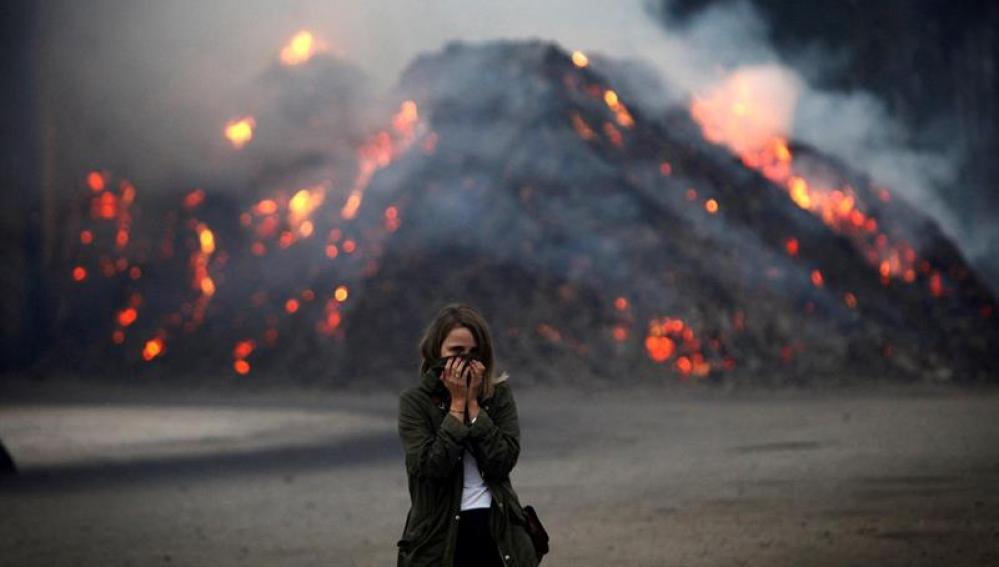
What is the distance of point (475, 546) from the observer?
5281 mm

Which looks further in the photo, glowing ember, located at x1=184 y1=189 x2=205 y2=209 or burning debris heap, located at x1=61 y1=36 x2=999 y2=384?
glowing ember, located at x1=184 y1=189 x2=205 y2=209

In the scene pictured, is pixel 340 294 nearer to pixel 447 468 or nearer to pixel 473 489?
pixel 473 489

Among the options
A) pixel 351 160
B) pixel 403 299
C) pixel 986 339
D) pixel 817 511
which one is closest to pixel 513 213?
pixel 403 299

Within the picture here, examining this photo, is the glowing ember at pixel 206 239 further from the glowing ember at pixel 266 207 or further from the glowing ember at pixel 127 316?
the glowing ember at pixel 127 316

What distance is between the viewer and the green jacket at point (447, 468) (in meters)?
5.20

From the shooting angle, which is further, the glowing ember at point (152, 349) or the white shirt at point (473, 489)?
the glowing ember at point (152, 349)

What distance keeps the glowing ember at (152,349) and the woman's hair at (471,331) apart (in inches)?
1923

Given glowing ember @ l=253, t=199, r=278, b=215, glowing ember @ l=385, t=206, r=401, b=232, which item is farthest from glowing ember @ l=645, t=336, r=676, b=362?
glowing ember @ l=253, t=199, r=278, b=215

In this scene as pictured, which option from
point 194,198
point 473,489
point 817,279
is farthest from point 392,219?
point 473,489

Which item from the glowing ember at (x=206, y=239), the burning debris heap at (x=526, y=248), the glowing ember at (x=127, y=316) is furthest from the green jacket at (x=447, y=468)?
the glowing ember at (x=206, y=239)

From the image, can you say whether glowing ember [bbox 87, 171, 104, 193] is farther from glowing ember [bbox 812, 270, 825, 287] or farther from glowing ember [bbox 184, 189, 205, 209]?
glowing ember [bbox 812, 270, 825, 287]

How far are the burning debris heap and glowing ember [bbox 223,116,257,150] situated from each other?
11cm

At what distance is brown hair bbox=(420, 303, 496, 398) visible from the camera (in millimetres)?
5258

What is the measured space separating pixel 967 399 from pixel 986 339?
1848 centimetres
